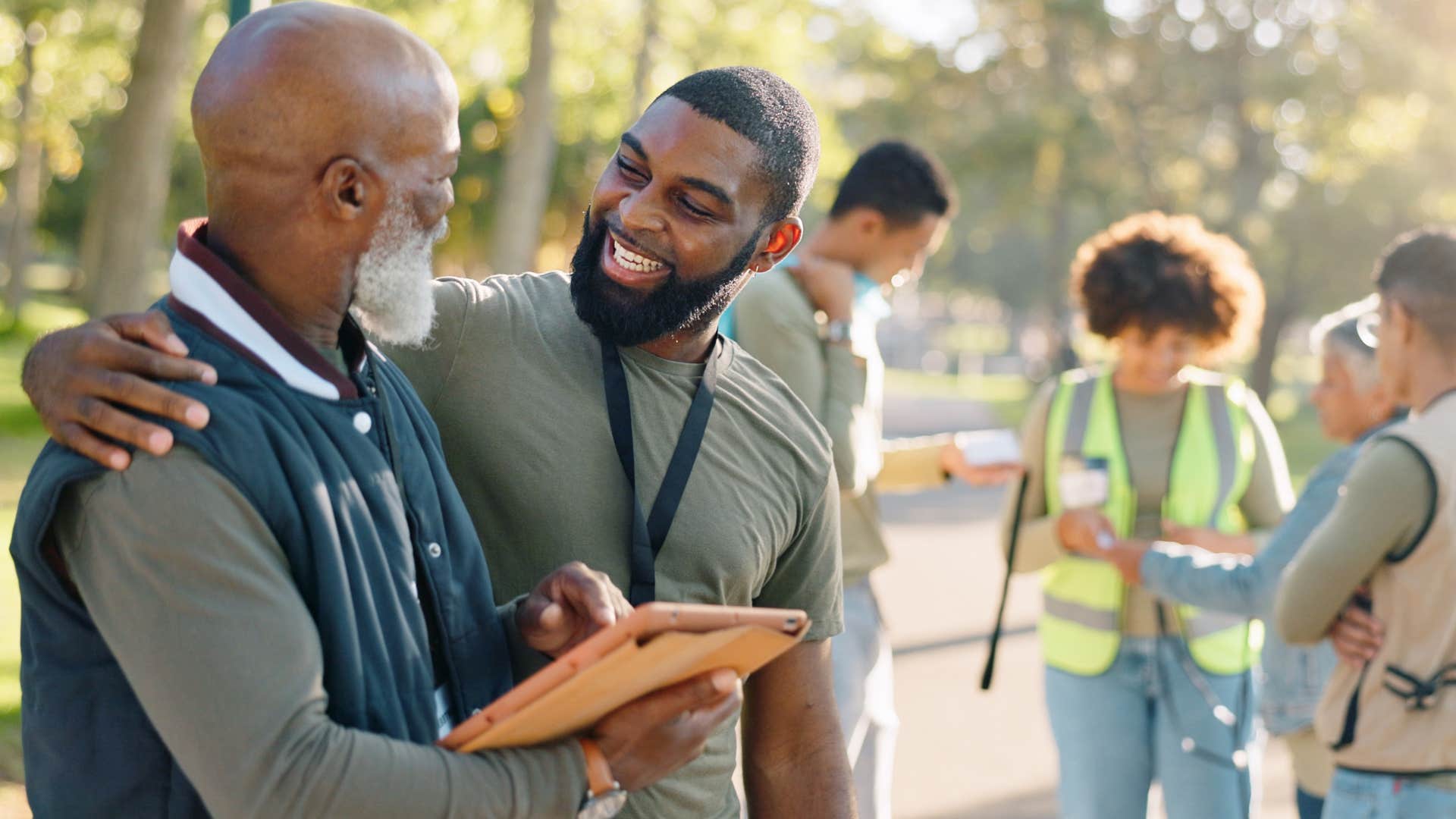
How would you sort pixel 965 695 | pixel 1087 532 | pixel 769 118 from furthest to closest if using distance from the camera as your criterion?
1. pixel 965 695
2. pixel 1087 532
3. pixel 769 118

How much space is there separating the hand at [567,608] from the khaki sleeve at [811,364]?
2.40m

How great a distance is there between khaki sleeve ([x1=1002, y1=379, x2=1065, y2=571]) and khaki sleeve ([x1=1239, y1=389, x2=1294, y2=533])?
2.27ft

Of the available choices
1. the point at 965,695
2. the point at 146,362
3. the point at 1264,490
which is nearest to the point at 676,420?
the point at 146,362

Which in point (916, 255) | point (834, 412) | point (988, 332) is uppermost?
point (916, 255)

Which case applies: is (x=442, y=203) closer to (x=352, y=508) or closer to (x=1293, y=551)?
(x=352, y=508)

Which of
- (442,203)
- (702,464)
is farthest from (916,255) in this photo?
(442,203)

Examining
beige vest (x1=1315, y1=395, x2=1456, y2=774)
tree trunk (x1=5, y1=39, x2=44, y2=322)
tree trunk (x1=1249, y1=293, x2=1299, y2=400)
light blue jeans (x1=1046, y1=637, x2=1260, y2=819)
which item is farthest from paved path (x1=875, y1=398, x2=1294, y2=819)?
tree trunk (x1=5, y1=39, x2=44, y2=322)

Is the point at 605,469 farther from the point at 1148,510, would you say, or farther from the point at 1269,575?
the point at 1148,510

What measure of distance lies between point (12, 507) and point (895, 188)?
361 inches

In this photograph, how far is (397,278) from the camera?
2145 millimetres

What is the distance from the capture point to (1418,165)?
2691 cm

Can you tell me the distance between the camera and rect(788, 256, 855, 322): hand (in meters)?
4.94

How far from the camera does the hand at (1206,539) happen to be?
5.08m

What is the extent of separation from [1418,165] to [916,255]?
2473 cm
